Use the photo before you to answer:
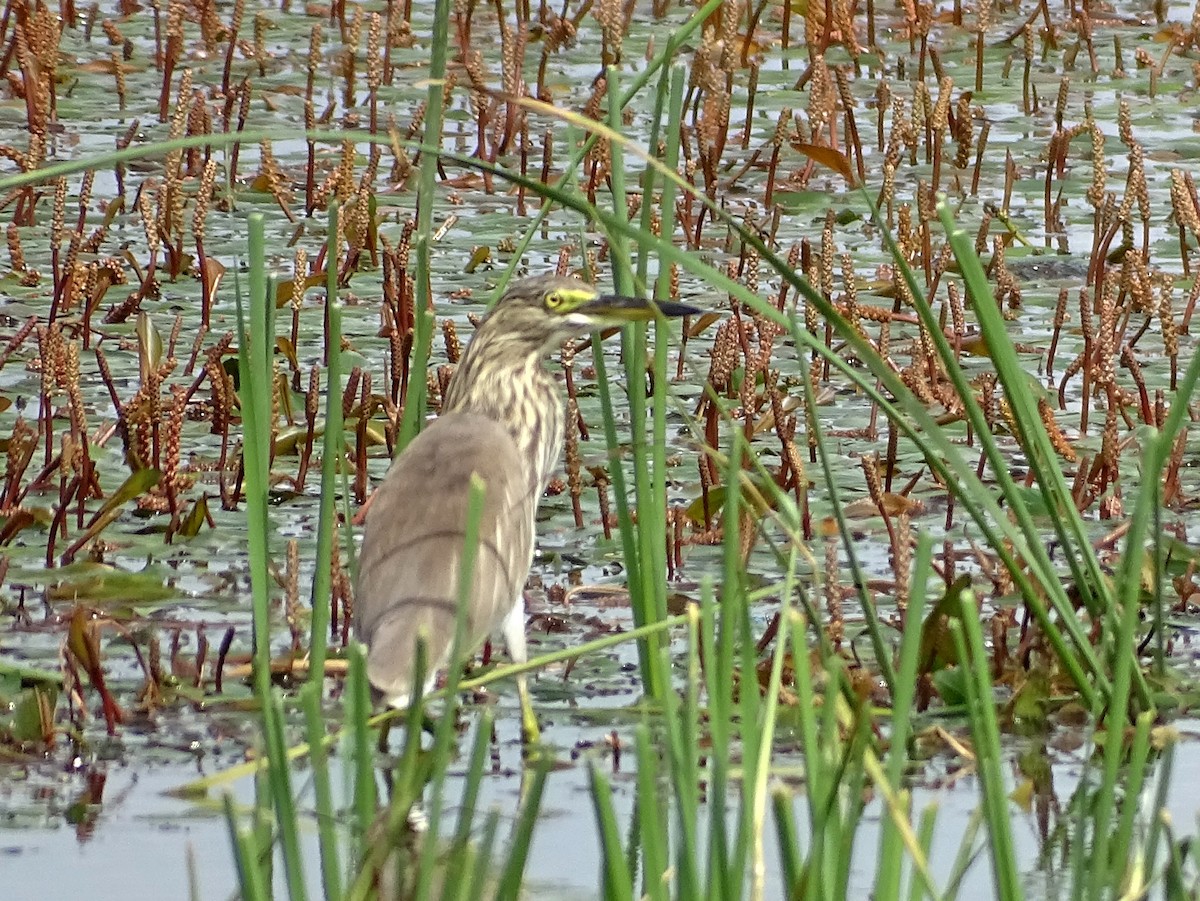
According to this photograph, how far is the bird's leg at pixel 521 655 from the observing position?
169 inches

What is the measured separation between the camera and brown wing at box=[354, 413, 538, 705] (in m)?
4.07

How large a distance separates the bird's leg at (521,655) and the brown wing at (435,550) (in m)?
0.05

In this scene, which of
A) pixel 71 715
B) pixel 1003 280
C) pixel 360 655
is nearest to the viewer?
pixel 360 655

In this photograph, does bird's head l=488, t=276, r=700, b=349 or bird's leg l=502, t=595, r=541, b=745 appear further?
bird's head l=488, t=276, r=700, b=349

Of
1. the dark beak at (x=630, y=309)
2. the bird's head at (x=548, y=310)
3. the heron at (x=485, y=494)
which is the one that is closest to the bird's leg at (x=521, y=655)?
the heron at (x=485, y=494)

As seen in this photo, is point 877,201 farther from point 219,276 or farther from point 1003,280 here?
point 219,276

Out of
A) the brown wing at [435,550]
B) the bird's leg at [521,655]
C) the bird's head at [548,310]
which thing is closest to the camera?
the brown wing at [435,550]

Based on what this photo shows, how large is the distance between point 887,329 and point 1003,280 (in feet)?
2.34

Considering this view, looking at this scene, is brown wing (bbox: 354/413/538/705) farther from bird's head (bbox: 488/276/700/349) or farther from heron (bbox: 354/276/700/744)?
bird's head (bbox: 488/276/700/349)

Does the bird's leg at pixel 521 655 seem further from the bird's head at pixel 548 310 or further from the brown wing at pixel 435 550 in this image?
the bird's head at pixel 548 310

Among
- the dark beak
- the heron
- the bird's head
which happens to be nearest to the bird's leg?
the heron

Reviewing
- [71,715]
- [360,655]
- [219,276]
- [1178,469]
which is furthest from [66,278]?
[360,655]

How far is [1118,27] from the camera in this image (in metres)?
11.3

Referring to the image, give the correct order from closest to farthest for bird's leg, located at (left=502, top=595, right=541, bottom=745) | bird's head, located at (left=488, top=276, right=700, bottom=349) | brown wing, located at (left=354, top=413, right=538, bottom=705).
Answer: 1. brown wing, located at (left=354, top=413, right=538, bottom=705)
2. bird's leg, located at (left=502, top=595, right=541, bottom=745)
3. bird's head, located at (left=488, top=276, right=700, bottom=349)
